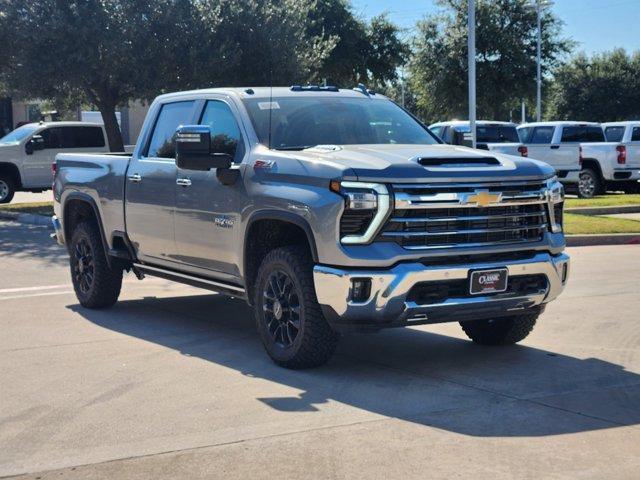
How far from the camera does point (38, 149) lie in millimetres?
23484

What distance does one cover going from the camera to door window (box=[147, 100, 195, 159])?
8.68 m

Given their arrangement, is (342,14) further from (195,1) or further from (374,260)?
(374,260)

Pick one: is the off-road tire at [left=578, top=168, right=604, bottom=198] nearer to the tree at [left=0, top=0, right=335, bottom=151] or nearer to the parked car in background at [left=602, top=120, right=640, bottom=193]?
the parked car in background at [left=602, top=120, right=640, bottom=193]

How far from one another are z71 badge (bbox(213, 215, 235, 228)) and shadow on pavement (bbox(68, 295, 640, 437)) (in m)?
0.99

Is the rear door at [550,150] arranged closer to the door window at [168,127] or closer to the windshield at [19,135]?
the windshield at [19,135]

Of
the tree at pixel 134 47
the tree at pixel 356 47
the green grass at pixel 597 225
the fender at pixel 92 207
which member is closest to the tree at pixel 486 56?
the tree at pixel 356 47

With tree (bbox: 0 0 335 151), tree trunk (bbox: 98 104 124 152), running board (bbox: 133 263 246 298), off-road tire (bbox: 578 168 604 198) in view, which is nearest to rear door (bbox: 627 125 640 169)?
off-road tire (bbox: 578 168 604 198)

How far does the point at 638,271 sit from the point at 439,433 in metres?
7.21

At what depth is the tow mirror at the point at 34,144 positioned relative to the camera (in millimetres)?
23328

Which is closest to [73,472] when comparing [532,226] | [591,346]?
[532,226]

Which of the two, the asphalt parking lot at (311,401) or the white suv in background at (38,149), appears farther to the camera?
the white suv in background at (38,149)

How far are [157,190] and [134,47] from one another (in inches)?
530

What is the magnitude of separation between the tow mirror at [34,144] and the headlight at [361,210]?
717 inches

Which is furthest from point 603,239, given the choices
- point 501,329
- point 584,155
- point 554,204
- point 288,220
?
point 584,155
